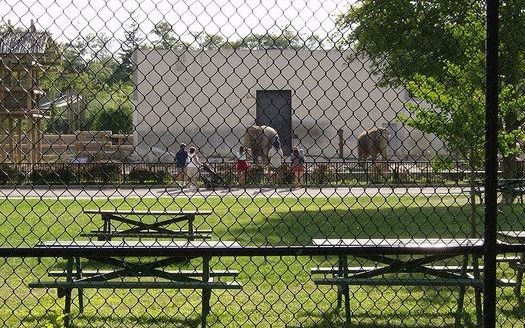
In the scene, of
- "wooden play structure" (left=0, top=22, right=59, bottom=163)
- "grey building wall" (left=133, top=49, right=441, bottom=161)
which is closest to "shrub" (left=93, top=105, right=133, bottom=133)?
"grey building wall" (left=133, top=49, right=441, bottom=161)

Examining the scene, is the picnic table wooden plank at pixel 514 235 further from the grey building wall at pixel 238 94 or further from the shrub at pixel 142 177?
the shrub at pixel 142 177

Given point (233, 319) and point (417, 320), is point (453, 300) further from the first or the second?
point (233, 319)

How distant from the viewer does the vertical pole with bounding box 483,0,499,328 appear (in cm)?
537

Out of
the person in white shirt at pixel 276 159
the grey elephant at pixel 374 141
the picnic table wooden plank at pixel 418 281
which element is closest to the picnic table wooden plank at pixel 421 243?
the picnic table wooden plank at pixel 418 281

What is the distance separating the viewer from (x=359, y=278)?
8359 millimetres

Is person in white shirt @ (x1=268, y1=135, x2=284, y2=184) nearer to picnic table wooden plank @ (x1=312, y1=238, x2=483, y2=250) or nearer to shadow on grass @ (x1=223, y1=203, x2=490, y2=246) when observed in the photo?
shadow on grass @ (x1=223, y1=203, x2=490, y2=246)

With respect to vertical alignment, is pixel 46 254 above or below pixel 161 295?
above

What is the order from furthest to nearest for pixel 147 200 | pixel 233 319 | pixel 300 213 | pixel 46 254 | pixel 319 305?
pixel 147 200 < pixel 300 213 < pixel 319 305 < pixel 233 319 < pixel 46 254

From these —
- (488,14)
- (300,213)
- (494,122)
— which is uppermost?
(488,14)

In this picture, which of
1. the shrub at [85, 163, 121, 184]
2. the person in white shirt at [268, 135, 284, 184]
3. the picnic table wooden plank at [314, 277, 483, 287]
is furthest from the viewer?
the person in white shirt at [268, 135, 284, 184]

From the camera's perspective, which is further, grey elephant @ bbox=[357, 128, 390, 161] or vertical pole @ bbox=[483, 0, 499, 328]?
grey elephant @ bbox=[357, 128, 390, 161]

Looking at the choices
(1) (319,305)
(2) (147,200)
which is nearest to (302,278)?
(1) (319,305)

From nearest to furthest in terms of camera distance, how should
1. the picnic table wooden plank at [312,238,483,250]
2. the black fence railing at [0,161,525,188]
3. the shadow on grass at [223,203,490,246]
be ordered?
1. the picnic table wooden plank at [312,238,483,250]
2. the shadow on grass at [223,203,490,246]
3. the black fence railing at [0,161,525,188]

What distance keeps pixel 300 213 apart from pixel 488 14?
1616cm
